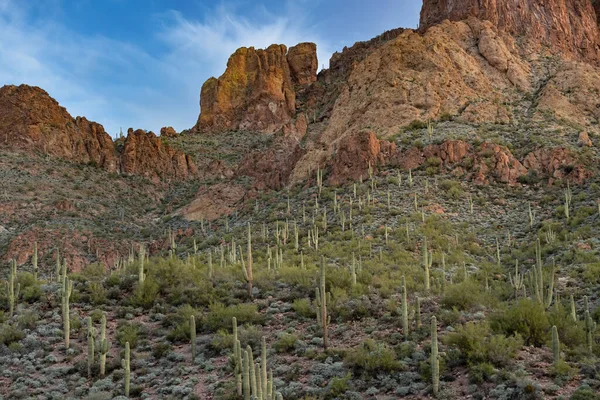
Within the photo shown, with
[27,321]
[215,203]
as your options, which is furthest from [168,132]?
[27,321]

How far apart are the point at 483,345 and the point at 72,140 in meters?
61.0

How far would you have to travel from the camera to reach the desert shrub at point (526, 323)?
10.4 m

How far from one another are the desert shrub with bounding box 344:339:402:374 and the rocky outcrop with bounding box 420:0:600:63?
5167cm

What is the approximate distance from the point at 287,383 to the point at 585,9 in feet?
219

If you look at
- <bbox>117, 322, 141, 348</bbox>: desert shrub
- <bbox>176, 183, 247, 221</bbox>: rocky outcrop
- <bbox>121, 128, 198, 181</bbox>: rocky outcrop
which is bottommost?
<bbox>117, 322, 141, 348</bbox>: desert shrub

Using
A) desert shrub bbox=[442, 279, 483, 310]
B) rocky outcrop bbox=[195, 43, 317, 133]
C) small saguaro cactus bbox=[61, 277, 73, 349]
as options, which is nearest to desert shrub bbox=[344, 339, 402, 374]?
desert shrub bbox=[442, 279, 483, 310]

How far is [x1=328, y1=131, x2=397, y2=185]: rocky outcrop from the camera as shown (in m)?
35.2

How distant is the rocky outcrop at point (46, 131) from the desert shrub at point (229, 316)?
52495 mm

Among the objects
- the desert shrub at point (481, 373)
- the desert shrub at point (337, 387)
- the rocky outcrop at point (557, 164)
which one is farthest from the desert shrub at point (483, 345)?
the rocky outcrop at point (557, 164)

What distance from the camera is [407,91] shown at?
147ft

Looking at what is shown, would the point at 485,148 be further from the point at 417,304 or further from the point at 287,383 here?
the point at 287,383

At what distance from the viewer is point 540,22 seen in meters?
55.8

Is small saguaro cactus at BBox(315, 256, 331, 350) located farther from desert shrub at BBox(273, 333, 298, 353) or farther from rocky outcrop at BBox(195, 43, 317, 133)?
rocky outcrop at BBox(195, 43, 317, 133)

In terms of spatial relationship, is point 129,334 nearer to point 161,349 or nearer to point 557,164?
point 161,349
